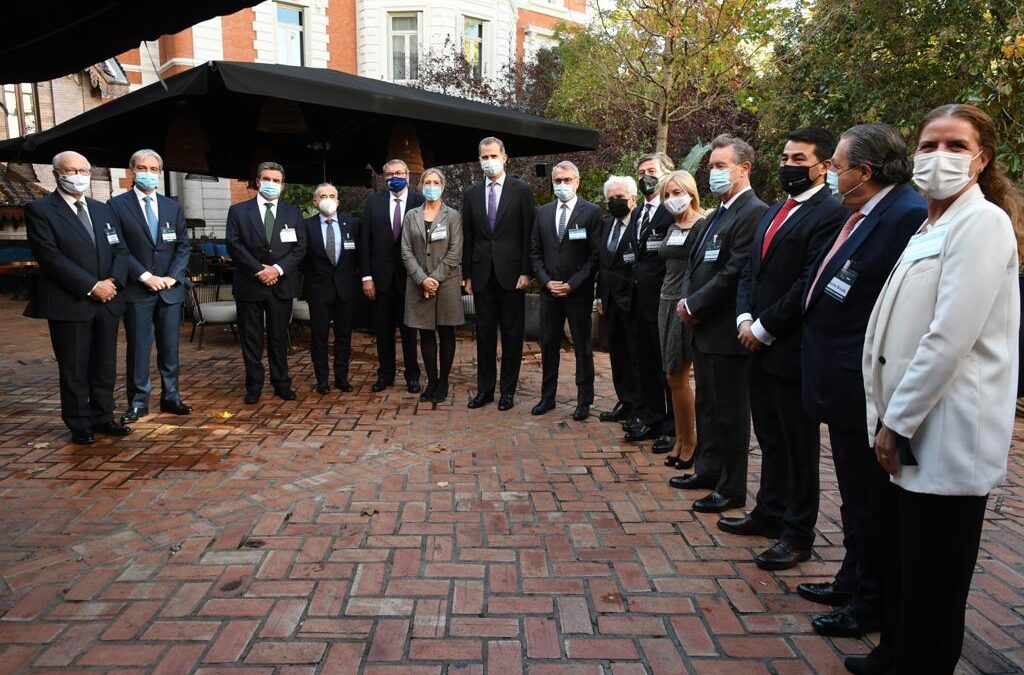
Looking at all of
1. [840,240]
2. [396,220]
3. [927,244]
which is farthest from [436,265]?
[927,244]

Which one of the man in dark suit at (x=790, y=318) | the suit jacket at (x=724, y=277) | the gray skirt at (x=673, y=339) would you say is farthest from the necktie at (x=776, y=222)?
the gray skirt at (x=673, y=339)

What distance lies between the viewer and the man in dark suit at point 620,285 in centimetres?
521

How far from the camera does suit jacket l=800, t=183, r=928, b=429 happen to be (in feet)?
7.84

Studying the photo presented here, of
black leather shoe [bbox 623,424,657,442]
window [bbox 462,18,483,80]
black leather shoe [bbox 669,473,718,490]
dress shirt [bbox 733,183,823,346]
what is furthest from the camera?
window [bbox 462,18,483,80]

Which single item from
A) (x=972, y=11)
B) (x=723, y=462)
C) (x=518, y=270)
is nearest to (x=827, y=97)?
(x=972, y=11)

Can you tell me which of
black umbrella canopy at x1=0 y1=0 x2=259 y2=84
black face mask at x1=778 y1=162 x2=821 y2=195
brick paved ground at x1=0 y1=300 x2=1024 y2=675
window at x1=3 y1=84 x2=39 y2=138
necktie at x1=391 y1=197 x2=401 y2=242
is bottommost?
brick paved ground at x1=0 y1=300 x2=1024 y2=675

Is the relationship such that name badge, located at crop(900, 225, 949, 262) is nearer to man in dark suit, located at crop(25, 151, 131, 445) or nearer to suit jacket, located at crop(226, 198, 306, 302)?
man in dark suit, located at crop(25, 151, 131, 445)

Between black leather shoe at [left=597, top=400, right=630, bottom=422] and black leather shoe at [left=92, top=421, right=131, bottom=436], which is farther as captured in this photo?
black leather shoe at [left=597, top=400, right=630, bottom=422]

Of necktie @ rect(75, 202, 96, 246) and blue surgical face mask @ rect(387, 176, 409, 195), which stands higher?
blue surgical face mask @ rect(387, 176, 409, 195)

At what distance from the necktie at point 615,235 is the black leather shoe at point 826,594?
3.07m

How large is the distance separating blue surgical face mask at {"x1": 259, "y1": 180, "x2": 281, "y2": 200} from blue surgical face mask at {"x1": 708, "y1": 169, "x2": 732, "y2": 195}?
13.1 feet

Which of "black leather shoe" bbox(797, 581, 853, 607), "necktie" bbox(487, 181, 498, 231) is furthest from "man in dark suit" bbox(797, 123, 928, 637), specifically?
"necktie" bbox(487, 181, 498, 231)

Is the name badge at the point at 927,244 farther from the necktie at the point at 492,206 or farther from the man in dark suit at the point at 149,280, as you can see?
the man in dark suit at the point at 149,280

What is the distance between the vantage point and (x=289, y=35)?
75.7ft
